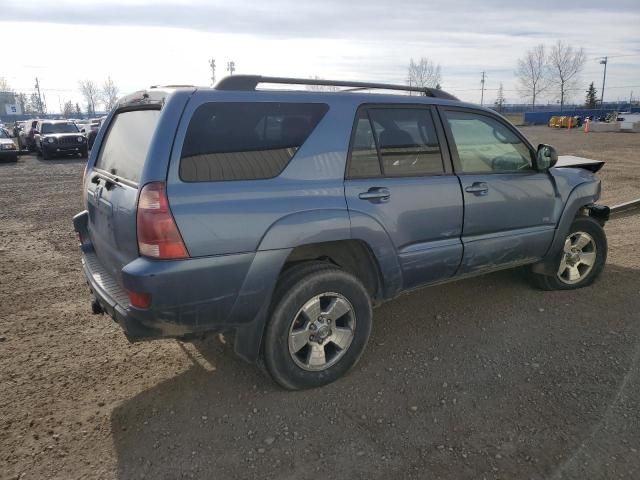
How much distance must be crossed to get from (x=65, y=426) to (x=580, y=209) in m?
4.58

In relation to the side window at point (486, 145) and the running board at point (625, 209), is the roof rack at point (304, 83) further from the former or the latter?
the running board at point (625, 209)

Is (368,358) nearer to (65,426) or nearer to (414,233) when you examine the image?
(414,233)

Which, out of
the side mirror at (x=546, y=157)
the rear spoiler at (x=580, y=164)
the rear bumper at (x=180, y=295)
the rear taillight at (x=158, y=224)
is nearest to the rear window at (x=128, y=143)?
the rear taillight at (x=158, y=224)

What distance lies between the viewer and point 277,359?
3072 millimetres

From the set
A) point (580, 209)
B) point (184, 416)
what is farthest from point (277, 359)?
point (580, 209)

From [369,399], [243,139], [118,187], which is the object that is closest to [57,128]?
[118,187]

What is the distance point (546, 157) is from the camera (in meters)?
4.16

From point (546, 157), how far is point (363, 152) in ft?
5.94

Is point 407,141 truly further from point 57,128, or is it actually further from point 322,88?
point 57,128

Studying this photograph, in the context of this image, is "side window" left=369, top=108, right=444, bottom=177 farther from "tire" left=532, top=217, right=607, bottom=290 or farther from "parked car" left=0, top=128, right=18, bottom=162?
"parked car" left=0, top=128, right=18, bottom=162

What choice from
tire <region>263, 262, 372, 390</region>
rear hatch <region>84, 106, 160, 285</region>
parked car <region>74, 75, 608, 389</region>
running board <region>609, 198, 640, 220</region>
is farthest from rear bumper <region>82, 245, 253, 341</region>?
running board <region>609, 198, 640, 220</region>

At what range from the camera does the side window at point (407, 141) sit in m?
3.43

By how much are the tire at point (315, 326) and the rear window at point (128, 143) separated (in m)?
1.10

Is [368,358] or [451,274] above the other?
[451,274]
